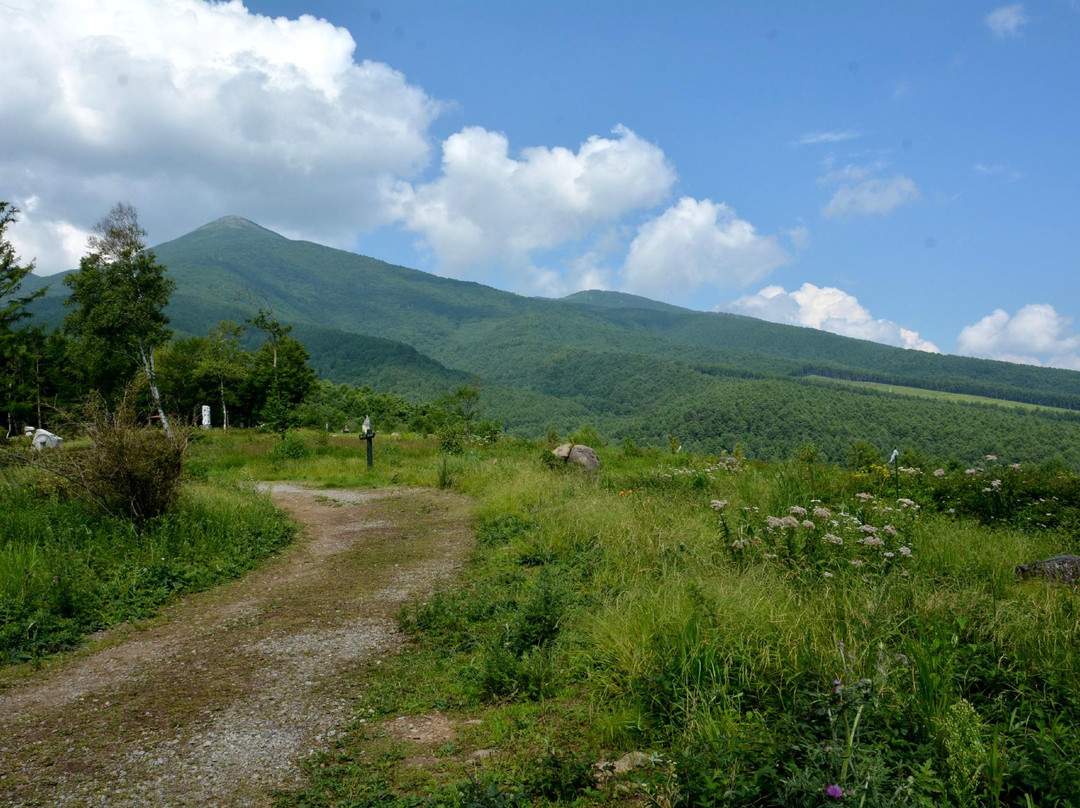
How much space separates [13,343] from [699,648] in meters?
42.6

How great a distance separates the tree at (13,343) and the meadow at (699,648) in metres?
26.8

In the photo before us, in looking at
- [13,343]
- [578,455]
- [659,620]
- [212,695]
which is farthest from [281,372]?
[659,620]

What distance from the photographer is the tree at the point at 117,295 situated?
93.2 feet

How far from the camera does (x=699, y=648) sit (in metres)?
3.79

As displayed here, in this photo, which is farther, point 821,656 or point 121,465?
point 121,465

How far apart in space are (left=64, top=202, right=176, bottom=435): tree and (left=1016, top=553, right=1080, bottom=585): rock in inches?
1225

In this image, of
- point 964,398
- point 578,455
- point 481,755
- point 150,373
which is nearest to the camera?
point 481,755

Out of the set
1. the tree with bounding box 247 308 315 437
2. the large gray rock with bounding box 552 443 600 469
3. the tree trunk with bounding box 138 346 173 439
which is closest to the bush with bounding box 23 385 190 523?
the large gray rock with bounding box 552 443 600 469

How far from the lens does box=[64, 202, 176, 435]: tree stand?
93.2ft

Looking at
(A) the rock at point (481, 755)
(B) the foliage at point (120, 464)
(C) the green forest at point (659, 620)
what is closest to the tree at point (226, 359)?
(C) the green forest at point (659, 620)

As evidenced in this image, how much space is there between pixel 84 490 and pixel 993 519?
1272 cm

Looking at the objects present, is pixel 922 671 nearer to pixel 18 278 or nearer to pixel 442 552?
pixel 442 552

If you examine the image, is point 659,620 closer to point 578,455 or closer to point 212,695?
point 212,695

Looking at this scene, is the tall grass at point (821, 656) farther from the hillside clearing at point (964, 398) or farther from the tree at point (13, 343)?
the hillside clearing at point (964, 398)
